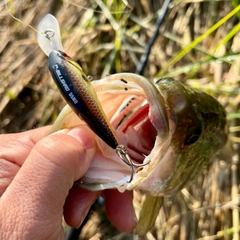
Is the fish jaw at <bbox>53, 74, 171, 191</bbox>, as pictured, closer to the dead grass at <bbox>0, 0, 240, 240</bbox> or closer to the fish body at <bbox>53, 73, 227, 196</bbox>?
the fish body at <bbox>53, 73, 227, 196</bbox>

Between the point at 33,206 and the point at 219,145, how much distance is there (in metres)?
0.71

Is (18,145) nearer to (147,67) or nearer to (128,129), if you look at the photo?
(128,129)

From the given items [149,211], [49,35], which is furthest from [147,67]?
[49,35]

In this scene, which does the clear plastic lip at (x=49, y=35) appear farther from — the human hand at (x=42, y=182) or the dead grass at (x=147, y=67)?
the dead grass at (x=147, y=67)

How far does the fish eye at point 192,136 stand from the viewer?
1.12 metres

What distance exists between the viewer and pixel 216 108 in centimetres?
129

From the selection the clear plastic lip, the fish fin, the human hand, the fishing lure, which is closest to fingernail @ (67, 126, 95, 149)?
the human hand

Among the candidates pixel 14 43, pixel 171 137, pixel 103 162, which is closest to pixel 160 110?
pixel 171 137

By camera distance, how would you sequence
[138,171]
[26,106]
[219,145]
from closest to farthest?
[138,171], [219,145], [26,106]

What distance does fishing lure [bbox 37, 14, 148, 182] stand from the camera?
3.07 feet

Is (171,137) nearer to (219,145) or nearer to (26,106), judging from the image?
(219,145)

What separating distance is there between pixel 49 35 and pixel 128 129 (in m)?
0.42

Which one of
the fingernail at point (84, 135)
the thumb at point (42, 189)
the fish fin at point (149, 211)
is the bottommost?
the fish fin at point (149, 211)

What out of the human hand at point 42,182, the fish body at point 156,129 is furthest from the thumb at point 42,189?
the fish body at point 156,129
